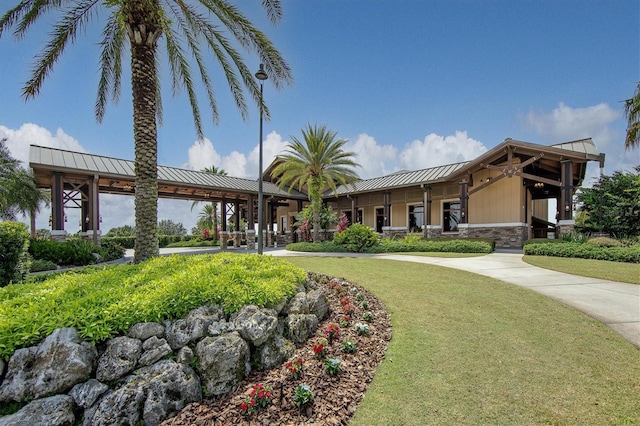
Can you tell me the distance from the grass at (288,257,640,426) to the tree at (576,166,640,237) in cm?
1372

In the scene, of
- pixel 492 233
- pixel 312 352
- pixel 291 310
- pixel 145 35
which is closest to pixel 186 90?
pixel 145 35

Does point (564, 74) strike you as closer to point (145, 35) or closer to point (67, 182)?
point (145, 35)

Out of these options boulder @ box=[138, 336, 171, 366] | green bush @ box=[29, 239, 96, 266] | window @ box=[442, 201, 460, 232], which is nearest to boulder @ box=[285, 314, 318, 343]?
boulder @ box=[138, 336, 171, 366]

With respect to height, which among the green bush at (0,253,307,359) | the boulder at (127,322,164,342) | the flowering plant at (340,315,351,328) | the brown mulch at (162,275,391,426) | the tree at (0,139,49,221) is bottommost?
the brown mulch at (162,275,391,426)

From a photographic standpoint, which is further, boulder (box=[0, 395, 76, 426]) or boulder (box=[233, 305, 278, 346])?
boulder (box=[233, 305, 278, 346])

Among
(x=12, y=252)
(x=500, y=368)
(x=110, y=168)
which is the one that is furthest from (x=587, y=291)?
(x=110, y=168)

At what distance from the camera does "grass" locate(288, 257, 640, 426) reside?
9.01 feet

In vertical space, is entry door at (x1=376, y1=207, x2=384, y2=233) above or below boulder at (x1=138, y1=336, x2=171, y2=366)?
above

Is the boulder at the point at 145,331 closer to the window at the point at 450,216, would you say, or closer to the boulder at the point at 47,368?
the boulder at the point at 47,368

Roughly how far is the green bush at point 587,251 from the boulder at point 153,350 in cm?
1365

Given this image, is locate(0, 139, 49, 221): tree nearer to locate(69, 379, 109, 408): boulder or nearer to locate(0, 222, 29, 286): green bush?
locate(0, 222, 29, 286): green bush

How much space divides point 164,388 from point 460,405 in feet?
9.29

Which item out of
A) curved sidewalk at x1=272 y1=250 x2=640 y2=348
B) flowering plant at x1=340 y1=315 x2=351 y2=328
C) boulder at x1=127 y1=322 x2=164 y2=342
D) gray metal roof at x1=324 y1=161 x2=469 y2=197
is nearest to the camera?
boulder at x1=127 y1=322 x2=164 y2=342

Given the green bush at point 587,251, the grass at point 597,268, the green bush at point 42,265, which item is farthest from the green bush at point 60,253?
the green bush at point 587,251
